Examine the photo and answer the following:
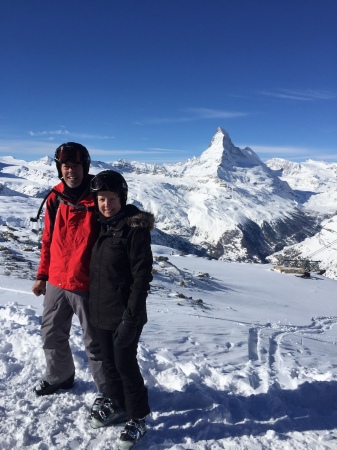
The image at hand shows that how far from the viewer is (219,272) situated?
31000 mm

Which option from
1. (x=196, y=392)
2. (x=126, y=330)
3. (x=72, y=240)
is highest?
(x=72, y=240)

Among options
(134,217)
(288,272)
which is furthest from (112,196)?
(288,272)

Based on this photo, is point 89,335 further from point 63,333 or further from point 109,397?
point 109,397

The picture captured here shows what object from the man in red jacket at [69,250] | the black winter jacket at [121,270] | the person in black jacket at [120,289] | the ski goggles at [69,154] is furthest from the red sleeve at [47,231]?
the black winter jacket at [121,270]

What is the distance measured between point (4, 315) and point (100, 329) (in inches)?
214

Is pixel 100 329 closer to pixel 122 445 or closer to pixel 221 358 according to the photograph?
pixel 122 445

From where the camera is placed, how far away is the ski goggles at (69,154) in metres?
5.32

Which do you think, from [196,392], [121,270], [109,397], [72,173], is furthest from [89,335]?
[72,173]

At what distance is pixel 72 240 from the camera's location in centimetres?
534

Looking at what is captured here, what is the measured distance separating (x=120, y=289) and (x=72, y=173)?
190 cm

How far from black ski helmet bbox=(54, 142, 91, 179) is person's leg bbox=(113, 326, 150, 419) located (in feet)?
8.51

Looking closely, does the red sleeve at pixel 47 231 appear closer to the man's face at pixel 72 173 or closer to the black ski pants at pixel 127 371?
the man's face at pixel 72 173

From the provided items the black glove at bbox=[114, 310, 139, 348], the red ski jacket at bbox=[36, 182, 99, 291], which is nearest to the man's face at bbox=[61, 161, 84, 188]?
the red ski jacket at bbox=[36, 182, 99, 291]

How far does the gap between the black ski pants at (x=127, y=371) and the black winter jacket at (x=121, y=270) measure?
0.30 m
